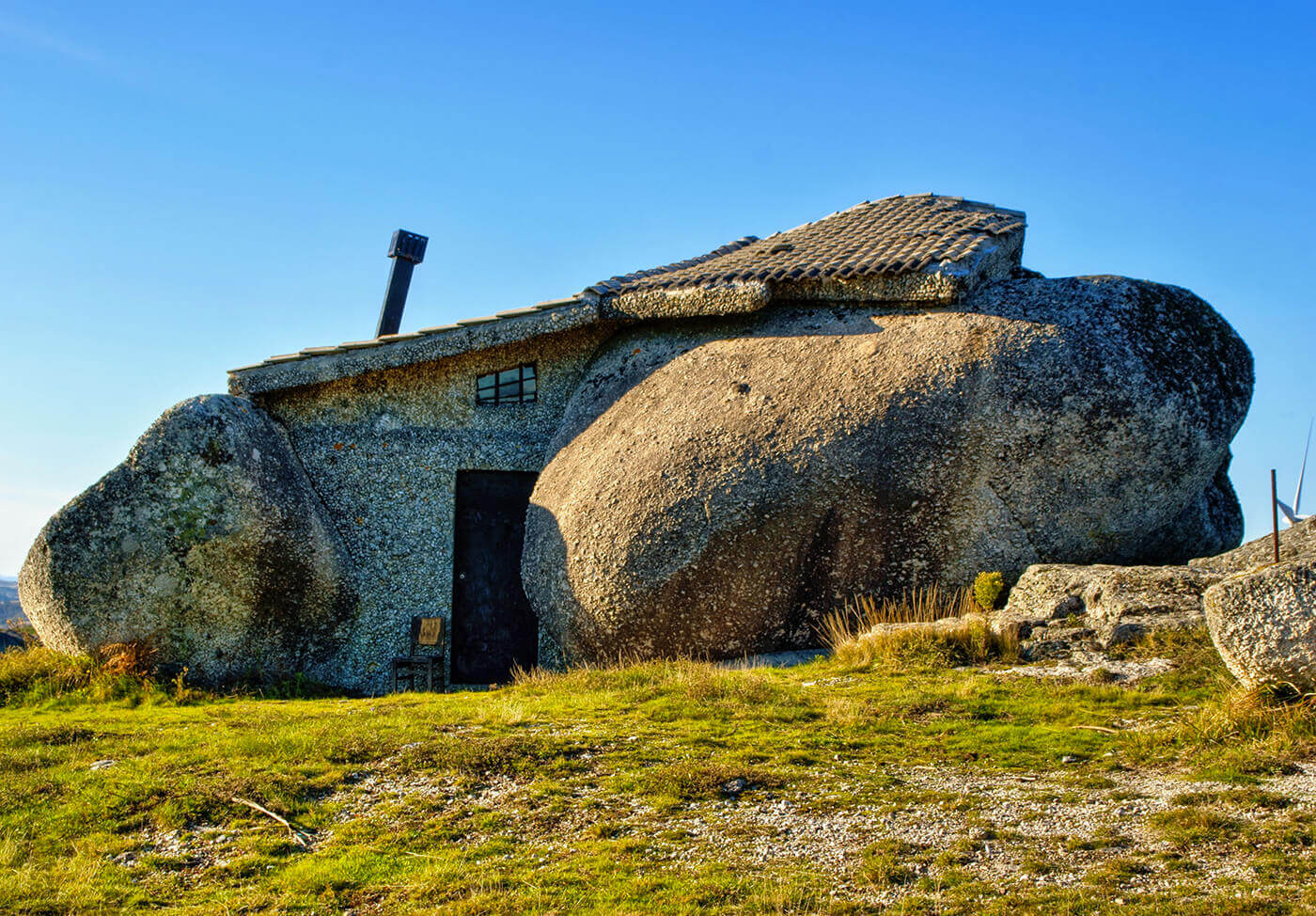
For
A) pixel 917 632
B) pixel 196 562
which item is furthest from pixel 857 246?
pixel 196 562

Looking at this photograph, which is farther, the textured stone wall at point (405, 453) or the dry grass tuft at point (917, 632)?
the textured stone wall at point (405, 453)

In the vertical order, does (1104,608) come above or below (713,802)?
above

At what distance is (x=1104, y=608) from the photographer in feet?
28.4

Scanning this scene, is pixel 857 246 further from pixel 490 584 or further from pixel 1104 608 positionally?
pixel 490 584

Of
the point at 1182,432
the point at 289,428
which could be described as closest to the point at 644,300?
the point at 289,428

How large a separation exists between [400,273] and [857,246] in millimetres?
7172

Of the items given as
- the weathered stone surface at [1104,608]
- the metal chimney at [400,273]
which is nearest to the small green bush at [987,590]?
the weathered stone surface at [1104,608]

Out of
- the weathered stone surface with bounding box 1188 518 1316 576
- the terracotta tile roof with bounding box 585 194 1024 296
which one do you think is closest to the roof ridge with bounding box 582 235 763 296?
the terracotta tile roof with bounding box 585 194 1024 296

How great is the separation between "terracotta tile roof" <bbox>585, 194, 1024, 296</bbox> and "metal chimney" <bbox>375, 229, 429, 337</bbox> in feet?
14.1

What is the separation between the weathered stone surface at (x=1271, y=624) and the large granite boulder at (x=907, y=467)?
11.9ft

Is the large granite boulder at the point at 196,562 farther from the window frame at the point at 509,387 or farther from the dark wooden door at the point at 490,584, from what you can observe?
the window frame at the point at 509,387

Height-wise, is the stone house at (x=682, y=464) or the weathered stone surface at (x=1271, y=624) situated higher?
the stone house at (x=682, y=464)

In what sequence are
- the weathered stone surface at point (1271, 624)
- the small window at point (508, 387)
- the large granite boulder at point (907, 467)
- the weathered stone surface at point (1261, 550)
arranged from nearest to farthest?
the weathered stone surface at point (1271, 624) < the weathered stone surface at point (1261, 550) < the large granite boulder at point (907, 467) < the small window at point (508, 387)

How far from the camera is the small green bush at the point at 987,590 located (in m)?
9.68
